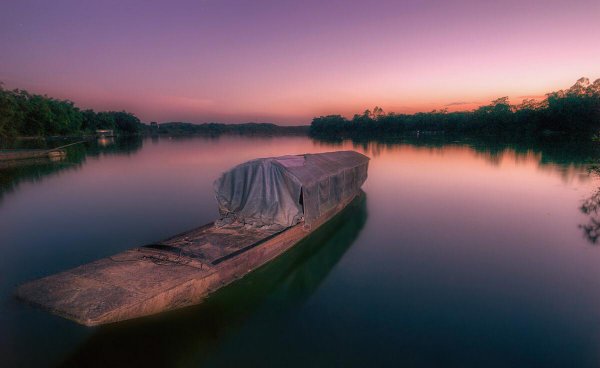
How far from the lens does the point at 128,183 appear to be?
18891mm

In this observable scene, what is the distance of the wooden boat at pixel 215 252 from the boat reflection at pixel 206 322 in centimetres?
46

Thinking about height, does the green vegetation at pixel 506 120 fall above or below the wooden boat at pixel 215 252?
above

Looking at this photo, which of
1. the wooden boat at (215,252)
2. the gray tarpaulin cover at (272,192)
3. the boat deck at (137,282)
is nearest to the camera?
the boat deck at (137,282)

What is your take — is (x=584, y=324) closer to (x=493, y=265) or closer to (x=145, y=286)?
(x=493, y=265)

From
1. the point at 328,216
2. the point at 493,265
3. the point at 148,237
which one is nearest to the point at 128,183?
the point at 148,237

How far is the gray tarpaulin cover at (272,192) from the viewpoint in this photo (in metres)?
8.33

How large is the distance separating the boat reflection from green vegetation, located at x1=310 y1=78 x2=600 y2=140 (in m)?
44.8

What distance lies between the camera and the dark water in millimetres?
4832

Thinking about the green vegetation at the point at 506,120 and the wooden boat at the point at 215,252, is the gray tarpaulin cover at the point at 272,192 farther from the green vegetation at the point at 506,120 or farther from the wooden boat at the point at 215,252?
the green vegetation at the point at 506,120

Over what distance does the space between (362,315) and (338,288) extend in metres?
1.19

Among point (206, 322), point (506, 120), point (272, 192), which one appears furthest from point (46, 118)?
point (506, 120)

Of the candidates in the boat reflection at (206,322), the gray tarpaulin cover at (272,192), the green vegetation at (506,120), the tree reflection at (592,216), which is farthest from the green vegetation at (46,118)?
the green vegetation at (506,120)

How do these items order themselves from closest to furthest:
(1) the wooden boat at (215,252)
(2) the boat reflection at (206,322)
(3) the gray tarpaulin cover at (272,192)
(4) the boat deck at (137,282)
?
1. (4) the boat deck at (137,282)
2. (1) the wooden boat at (215,252)
3. (2) the boat reflection at (206,322)
4. (3) the gray tarpaulin cover at (272,192)

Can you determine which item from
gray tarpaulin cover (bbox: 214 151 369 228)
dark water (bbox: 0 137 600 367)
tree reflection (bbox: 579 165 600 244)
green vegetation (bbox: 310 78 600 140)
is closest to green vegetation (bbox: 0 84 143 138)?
dark water (bbox: 0 137 600 367)
